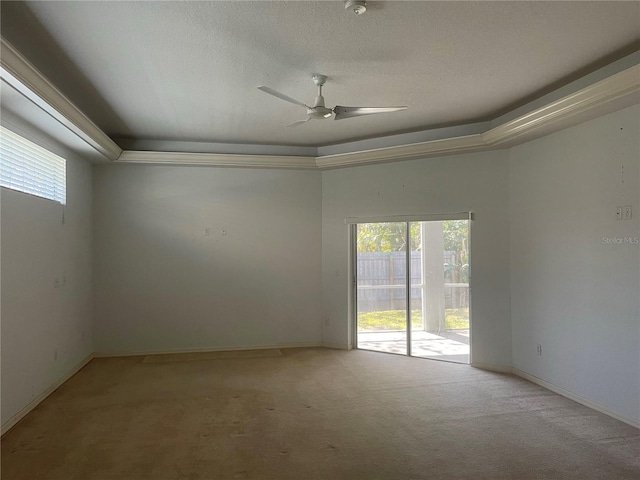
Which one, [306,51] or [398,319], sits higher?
[306,51]

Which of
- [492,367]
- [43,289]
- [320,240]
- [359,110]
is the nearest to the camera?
[359,110]

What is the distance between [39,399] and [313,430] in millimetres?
2735

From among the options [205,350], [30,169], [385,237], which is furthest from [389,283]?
[30,169]

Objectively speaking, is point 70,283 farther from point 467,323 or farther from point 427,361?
point 467,323

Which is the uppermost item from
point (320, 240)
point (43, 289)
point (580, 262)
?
point (320, 240)

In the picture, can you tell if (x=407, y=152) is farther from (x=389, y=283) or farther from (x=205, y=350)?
(x=205, y=350)

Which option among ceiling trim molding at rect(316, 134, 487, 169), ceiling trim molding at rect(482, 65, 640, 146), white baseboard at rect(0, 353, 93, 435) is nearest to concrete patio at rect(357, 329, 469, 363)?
ceiling trim molding at rect(316, 134, 487, 169)

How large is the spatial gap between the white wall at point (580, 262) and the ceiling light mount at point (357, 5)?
8.48 ft

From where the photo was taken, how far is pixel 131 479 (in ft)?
8.75

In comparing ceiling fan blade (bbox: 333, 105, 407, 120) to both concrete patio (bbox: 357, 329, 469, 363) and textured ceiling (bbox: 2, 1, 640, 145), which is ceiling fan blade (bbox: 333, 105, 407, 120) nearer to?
textured ceiling (bbox: 2, 1, 640, 145)

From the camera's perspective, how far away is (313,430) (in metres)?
3.36

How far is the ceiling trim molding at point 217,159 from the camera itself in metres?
5.52

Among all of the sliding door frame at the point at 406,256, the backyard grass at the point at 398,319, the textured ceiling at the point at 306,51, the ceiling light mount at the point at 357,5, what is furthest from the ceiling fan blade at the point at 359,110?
the backyard grass at the point at 398,319

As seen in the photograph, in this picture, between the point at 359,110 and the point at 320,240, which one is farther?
the point at 320,240
